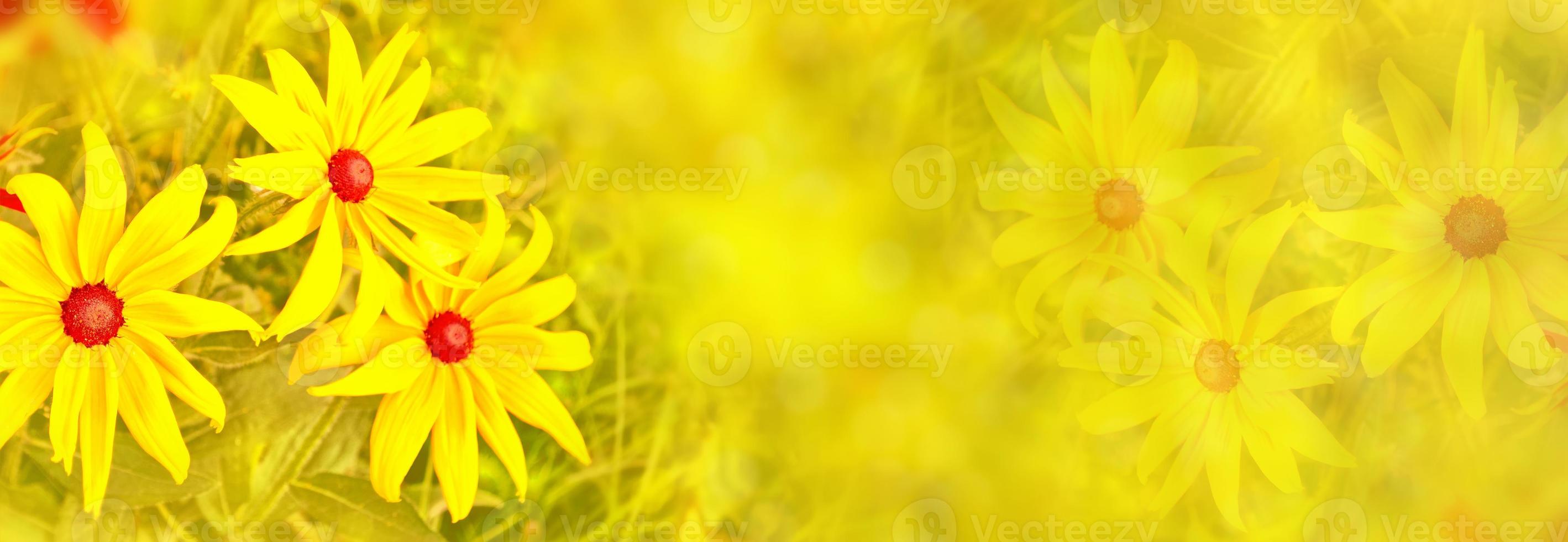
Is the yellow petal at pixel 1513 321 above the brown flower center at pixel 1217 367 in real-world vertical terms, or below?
above

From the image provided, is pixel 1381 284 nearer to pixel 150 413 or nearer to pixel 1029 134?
pixel 1029 134

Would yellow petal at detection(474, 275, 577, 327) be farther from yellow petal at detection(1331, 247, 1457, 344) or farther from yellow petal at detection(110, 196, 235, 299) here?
yellow petal at detection(1331, 247, 1457, 344)

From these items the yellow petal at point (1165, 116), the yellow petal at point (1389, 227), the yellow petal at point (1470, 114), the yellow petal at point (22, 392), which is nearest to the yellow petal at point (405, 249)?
the yellow petal at point (22, 392)

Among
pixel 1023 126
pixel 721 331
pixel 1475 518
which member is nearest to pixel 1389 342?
pixel 1475 518

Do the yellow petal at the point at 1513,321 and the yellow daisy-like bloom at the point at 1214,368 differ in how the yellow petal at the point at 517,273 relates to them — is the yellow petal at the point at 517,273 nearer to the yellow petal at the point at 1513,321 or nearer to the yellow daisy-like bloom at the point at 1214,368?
the yellow daisy-like bloom at the point at 1214,368

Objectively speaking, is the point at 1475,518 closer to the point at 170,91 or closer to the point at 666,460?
the point at 666,460

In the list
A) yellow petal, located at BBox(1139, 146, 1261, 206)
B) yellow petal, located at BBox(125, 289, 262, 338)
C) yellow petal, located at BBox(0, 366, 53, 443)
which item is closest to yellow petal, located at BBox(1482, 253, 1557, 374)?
yellow petal, located at BBox(1139, 146, 1261, 206)
